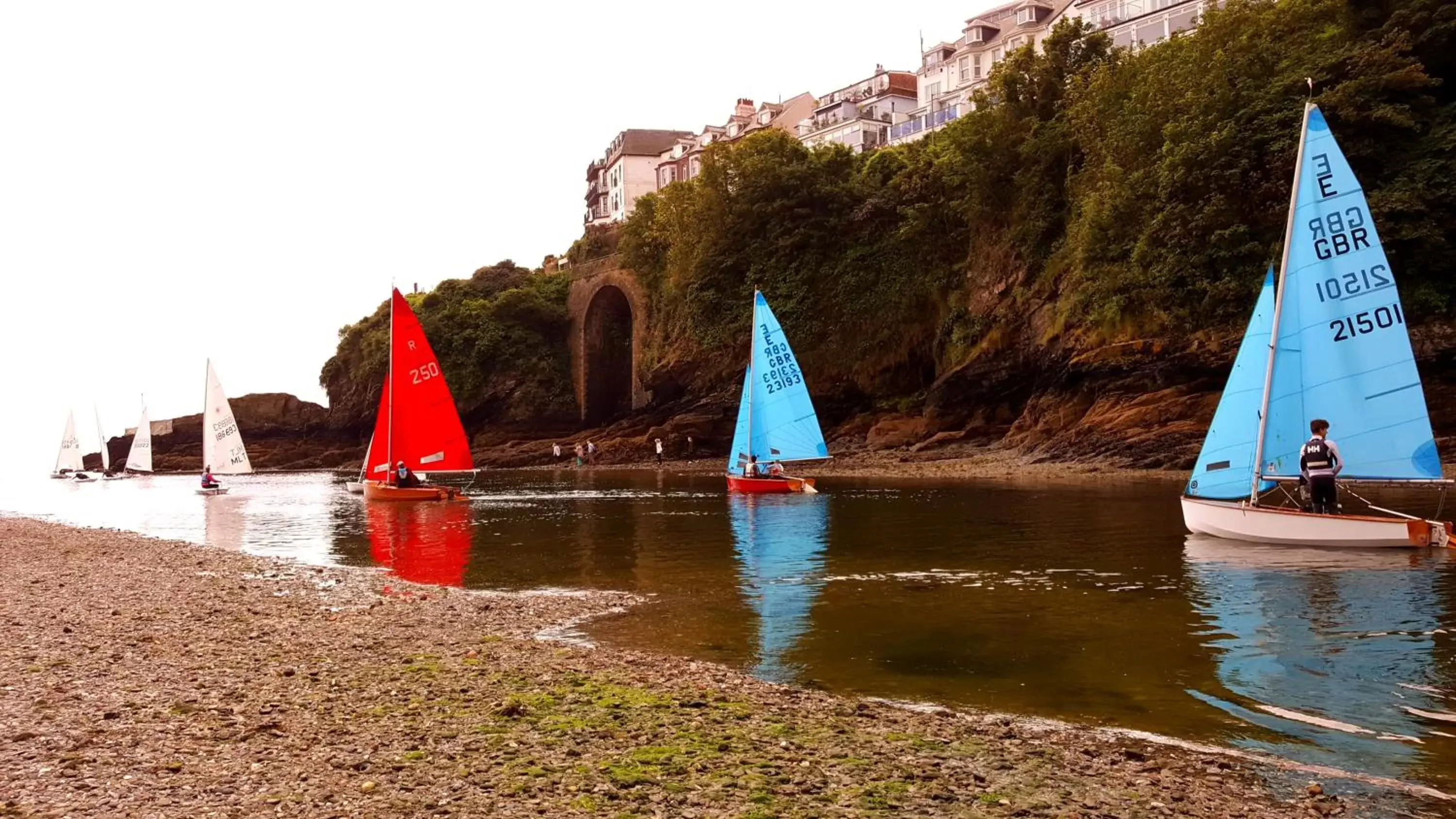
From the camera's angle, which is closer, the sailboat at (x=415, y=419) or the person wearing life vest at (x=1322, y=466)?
the person wearing life vest at (x=1322, y=466)

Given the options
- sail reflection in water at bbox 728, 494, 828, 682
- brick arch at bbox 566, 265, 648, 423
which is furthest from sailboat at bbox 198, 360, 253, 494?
sail reflection in water at bbox 728, 494, 828, 682

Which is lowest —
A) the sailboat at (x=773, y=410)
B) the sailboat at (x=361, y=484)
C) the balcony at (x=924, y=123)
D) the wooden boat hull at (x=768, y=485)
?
the wooden boat hull at (x=768, y=485)

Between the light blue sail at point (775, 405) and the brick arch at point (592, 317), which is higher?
the brick arch at point (592, 317)

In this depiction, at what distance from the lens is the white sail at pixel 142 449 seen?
77938 mm

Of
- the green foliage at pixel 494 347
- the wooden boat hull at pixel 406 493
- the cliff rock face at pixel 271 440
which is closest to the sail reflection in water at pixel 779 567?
the wooden boat hull at pixel 406 493

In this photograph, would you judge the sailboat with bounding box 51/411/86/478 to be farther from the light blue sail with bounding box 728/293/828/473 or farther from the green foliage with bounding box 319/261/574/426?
the light blue sail with bounding box 728/293/828/473

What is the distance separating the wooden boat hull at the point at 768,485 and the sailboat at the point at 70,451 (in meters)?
74.0

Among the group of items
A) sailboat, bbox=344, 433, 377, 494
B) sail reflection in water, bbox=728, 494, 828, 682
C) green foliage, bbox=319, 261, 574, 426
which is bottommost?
sail reflection in water, bbox=728, 494, 828, 682

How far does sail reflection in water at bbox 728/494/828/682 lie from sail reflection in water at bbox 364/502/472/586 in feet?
18.6

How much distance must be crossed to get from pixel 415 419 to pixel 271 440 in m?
60.6

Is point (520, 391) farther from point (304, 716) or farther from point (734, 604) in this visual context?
point (304, 716)

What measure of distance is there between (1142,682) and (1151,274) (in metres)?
35.8

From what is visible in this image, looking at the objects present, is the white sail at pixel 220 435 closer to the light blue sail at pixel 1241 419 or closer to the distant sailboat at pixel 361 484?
the distant sailboat at pixel 361 484

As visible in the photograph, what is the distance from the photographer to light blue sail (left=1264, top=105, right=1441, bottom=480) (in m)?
18.2
